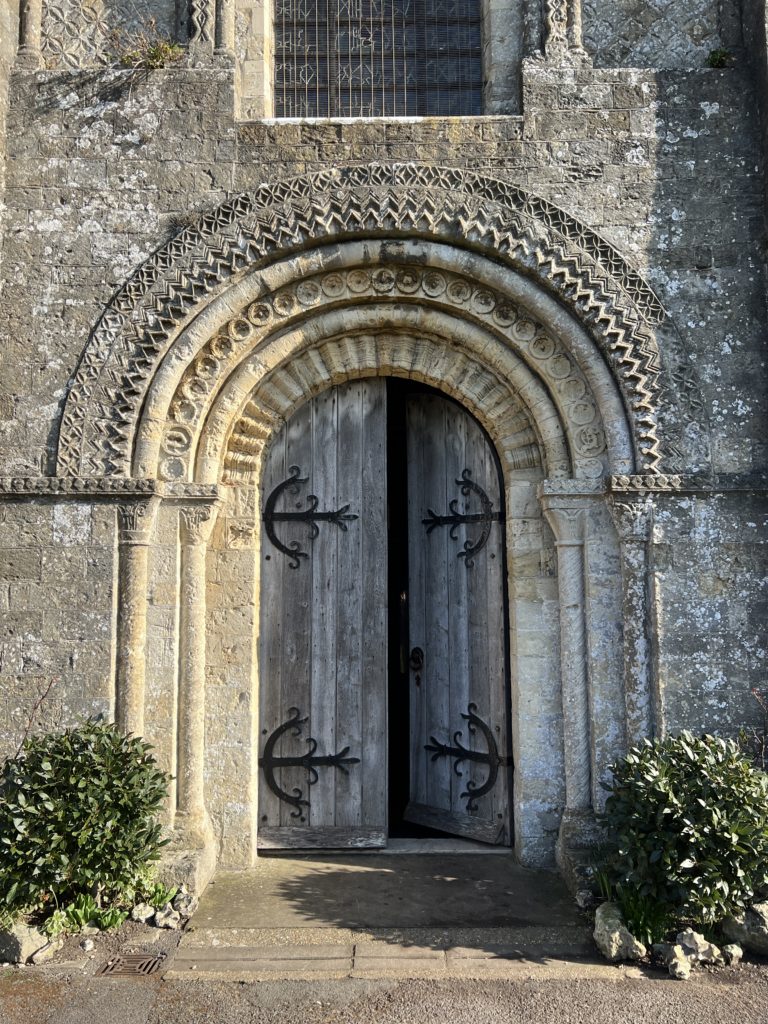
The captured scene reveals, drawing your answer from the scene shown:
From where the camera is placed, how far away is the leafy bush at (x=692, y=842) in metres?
3.93

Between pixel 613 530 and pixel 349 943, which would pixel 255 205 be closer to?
pixel 613 530

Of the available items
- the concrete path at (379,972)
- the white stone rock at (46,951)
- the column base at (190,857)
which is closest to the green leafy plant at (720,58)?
the concrete path at (379,972)

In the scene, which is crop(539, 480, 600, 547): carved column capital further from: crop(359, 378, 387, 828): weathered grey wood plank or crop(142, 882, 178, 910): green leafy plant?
crop(142, 882, 178, 910): green leafy plant

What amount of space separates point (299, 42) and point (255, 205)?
154 cm

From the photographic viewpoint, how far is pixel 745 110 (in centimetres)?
514

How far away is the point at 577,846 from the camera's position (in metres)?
4.72

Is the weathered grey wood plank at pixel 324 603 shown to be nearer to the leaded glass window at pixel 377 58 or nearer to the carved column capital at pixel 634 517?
the carved column capital at pixel 634 517

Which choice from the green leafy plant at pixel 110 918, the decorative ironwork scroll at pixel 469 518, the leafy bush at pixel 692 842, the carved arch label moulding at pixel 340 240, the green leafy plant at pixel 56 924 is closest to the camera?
the leafy bush at pixel 692 842

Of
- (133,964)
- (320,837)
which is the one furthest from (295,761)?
(133,964)

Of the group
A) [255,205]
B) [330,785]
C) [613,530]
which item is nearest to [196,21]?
[255,205]

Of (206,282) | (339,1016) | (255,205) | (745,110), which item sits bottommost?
(339,1016)

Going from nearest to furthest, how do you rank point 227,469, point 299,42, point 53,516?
point 53,516 → point 227,469 → point 299,42

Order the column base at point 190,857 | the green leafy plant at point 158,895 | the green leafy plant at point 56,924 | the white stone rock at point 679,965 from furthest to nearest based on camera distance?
the column base at point 190,857, the green leafy plant at point 158,895, the green leafy plant at point 56,924, the white stone rock at point 679,965

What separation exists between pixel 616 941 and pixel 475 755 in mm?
1678
